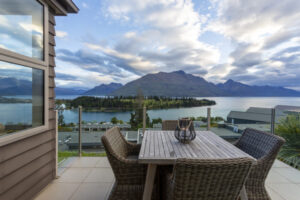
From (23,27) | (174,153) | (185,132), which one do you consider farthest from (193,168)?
(23,27)

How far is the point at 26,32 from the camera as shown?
1877 millimetres

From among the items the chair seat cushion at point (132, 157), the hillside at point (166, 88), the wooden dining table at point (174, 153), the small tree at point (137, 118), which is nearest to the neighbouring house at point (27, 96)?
the chair seat cushion at point (132, 157)

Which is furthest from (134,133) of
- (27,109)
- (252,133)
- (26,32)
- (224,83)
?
(224,83)

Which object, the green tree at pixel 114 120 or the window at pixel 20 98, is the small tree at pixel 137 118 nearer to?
the green tree at pixel 114 120

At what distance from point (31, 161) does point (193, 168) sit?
2.05 metres

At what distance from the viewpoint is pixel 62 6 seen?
239cm

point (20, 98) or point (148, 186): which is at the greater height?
point (20, 98)

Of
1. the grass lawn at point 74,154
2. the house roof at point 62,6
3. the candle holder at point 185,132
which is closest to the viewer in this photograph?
the candle holder at point 185,132

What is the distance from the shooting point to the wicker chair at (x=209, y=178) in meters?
0.97

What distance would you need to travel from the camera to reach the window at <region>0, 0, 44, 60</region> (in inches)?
62.0

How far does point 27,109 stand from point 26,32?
3.22 feet

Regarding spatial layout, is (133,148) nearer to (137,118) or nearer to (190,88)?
(137,118)

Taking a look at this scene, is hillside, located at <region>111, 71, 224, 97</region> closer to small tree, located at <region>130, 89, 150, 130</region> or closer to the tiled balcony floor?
small tree, located at <region>130, 89, 150, 130</region>

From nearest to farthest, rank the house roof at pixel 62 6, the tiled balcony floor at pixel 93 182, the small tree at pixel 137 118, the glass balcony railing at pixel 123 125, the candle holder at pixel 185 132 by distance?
the candle holder at pixel 185 132
the tiled balcony floor at pixel 93 182
the house roof at pixel 62 6
the glass balcony railing at pixel 123 125
the small tree at pixel 137 118
